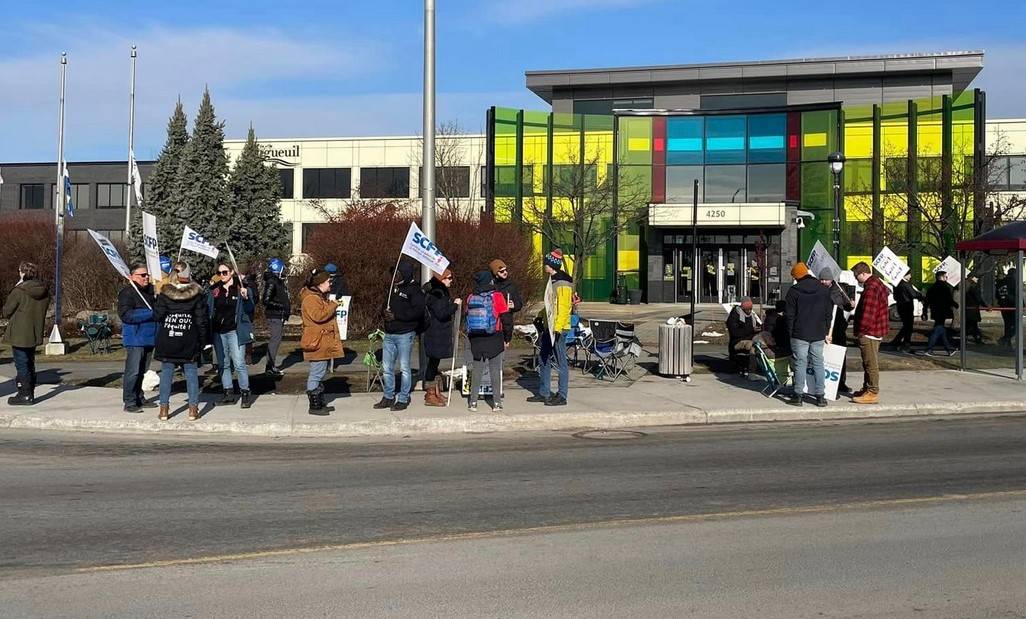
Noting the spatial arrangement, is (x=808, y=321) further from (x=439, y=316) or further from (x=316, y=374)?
(x=316, y=374)

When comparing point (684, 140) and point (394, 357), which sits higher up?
point (684, 140)

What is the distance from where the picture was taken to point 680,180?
1759 inches

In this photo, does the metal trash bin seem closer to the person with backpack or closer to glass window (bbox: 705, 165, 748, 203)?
the person with backpack

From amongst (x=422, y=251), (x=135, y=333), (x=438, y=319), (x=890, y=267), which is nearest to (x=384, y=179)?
(x=890, y=267)

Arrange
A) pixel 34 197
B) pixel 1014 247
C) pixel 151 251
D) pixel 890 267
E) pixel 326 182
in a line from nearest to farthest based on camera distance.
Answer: pixel 151 251 → pixel 1014 247 → pixel 890 267 → pixel 326 182 → pixel 34 197

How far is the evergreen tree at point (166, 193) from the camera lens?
157 feet

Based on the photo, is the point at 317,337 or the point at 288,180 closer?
the point at 317,337

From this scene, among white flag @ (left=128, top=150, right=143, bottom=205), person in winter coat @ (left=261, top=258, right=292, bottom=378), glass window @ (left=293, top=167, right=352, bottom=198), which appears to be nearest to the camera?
person in winter coat @ (left=261, top=258, right=292, bottom=378)

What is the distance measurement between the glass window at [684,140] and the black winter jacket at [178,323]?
35.5 meters

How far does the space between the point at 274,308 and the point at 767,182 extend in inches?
1290

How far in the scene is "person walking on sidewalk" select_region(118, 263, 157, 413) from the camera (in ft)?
40.2

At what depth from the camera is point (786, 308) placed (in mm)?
13320

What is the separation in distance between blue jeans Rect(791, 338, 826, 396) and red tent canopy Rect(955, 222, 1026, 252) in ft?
16.9

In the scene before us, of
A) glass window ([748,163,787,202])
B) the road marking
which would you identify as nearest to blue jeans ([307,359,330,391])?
the road marking
